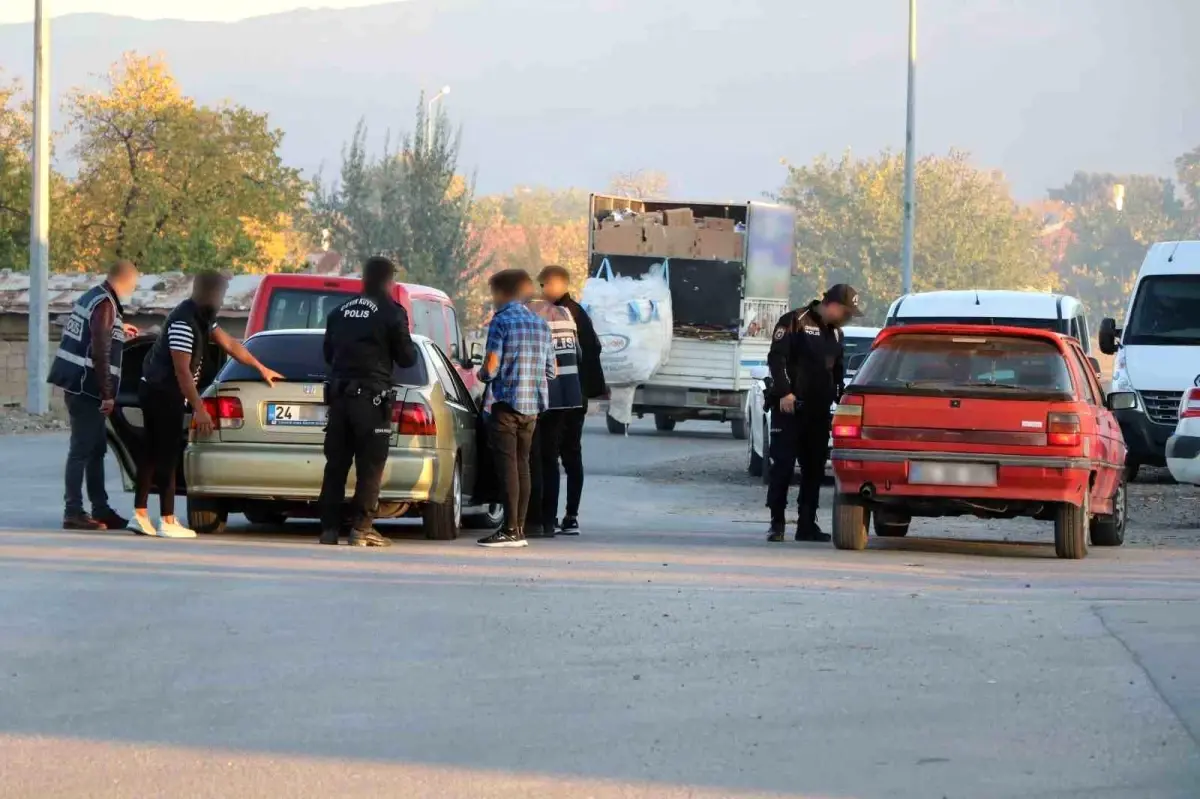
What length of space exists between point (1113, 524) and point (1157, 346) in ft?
26.1

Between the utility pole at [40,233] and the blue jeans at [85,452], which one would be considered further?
the utility pole at [40,233]

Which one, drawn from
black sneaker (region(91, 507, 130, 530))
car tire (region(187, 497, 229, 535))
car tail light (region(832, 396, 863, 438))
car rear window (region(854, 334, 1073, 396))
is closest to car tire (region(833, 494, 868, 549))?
car tail light (region(832, 396, 863, 438))

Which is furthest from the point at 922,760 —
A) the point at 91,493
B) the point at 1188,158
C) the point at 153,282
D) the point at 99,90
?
the point at 1188,158

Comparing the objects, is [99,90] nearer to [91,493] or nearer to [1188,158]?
[91,493]

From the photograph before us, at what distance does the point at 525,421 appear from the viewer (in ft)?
46.6

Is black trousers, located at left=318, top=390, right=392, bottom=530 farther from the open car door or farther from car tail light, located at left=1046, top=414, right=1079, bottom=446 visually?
car tail light, located at left=1046, top=414, right=1079, bottom=446

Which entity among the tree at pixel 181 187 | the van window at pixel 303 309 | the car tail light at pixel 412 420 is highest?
the tree at pixel 181 187

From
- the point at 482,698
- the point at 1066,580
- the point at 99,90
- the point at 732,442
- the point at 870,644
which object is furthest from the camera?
the point at 99,90

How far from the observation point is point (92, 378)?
14.3 m

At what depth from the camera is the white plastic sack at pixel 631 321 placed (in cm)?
3228

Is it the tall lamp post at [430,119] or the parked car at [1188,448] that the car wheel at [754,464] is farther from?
the tall lamp post at [430,119]

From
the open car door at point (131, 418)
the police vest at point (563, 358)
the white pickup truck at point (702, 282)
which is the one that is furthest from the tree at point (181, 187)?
the police vest at point (563, 358)

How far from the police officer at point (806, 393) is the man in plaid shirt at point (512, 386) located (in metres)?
1.77

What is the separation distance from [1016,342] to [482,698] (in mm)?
6997
